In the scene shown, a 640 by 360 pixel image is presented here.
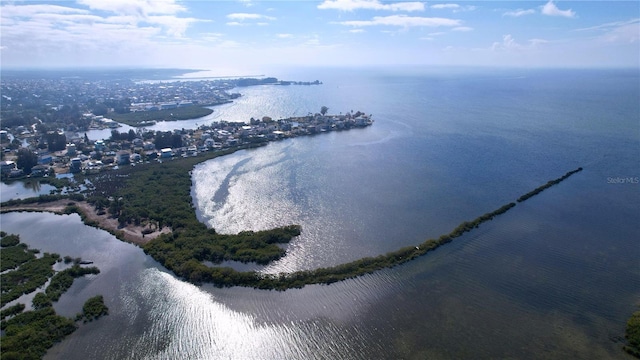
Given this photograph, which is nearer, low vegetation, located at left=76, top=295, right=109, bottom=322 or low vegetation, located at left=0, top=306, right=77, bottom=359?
low vegetation, located at left=0, top=306, right=77, bottom=359

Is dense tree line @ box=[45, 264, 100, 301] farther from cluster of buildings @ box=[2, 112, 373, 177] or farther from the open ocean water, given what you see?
Answer: cluster of buildings @ box=[2, 112, 373, 177]

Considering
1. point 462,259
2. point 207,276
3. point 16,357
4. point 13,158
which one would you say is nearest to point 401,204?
point 462,259

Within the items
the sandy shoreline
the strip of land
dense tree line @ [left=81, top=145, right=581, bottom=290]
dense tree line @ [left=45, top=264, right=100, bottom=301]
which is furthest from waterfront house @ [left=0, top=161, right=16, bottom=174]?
dense tree line @ [left=45, top=264, right=100, bottom=301]

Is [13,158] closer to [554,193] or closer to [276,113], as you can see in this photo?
→ [276,113]

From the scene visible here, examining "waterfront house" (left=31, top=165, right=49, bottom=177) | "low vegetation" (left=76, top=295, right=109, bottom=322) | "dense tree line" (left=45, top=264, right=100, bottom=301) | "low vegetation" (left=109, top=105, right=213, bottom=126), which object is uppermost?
"low vegetation" (left=109, top=105, right=213, bottom=126)

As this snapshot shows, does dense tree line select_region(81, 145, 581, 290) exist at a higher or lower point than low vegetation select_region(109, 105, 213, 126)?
lower

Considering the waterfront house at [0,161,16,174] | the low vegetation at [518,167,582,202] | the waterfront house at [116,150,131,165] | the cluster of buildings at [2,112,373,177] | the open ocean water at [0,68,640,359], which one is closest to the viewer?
the open ocean water at [0,68,640,359]

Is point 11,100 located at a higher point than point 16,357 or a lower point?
higher
